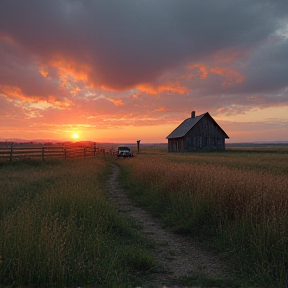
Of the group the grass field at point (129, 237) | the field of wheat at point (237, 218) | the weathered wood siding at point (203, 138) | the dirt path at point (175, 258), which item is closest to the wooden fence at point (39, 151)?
the grass field at point (129, 237)

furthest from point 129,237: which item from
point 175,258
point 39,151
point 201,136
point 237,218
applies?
point 201,136

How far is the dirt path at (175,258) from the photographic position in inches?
163

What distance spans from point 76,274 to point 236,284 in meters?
2.58

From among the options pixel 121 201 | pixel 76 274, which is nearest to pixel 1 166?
pixel 121 201

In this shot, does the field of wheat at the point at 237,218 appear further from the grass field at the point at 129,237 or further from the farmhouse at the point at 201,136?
the farmhouse at the point at 201,136

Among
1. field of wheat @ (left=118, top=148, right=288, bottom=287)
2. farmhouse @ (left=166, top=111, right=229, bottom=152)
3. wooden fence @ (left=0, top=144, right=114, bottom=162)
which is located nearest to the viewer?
field of wheat @ (left=118, top=148, right=288, bottom=287)

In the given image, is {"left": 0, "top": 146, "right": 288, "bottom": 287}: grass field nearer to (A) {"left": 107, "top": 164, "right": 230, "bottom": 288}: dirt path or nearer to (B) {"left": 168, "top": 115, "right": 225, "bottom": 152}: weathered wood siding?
(A) {"left": 107, "top": 164, "right": 230, "bottom": 288}: dirt path

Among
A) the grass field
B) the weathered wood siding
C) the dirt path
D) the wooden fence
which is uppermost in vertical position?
the weathered wood siding

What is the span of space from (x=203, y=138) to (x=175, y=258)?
40.0 metres

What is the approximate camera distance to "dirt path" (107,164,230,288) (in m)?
4.15

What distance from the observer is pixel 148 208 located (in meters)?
9.16

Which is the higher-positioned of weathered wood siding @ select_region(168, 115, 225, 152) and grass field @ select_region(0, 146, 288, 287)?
weathered wood siding @ select_region(168, 115, 225, 152)

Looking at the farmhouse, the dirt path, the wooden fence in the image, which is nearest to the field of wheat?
the dirt path

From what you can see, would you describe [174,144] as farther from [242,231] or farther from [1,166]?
[242,231]
